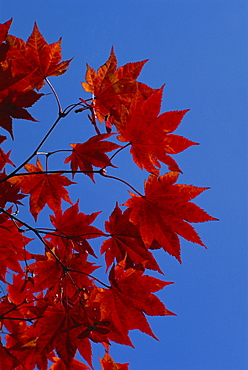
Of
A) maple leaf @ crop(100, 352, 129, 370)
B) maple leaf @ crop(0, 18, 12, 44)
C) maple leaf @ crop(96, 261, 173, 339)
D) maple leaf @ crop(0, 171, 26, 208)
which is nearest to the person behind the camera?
maple leaf @ crop(0, 18, 12, 44)

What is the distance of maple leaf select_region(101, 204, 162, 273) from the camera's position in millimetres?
1640

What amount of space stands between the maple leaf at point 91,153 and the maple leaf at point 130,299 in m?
0.42

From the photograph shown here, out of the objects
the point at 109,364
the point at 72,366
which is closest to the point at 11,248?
the point at 72,366

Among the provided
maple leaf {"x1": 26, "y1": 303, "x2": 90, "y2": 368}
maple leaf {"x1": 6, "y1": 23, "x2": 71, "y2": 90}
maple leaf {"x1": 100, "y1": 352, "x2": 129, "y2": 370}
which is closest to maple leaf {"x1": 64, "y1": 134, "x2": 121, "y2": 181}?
maple leaf {"x1": 6, "y1": 23, "x2": 71, "y2": 90}

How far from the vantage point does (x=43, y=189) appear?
1.78 metres

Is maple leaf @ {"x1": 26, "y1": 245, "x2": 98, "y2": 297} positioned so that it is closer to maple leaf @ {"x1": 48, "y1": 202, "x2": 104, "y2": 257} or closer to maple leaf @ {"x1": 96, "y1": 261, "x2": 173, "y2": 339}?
maple leaf @ {"x1": 48, "y1": 202, "x2": 104, "y2": 257}

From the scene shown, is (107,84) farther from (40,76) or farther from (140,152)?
(140,152)

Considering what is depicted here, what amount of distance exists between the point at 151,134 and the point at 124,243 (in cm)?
51

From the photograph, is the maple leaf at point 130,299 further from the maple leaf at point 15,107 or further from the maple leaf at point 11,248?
the maple leaf at point 15,107

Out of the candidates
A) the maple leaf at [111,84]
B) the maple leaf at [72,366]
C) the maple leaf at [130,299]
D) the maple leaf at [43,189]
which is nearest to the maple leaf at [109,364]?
the maple leaf at [72,366]

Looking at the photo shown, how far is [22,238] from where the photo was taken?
1.82m

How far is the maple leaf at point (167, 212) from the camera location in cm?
144

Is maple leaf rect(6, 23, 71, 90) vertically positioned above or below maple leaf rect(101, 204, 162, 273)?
A: above

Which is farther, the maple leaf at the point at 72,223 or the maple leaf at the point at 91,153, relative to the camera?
the maple leaf at the point at 72,223
